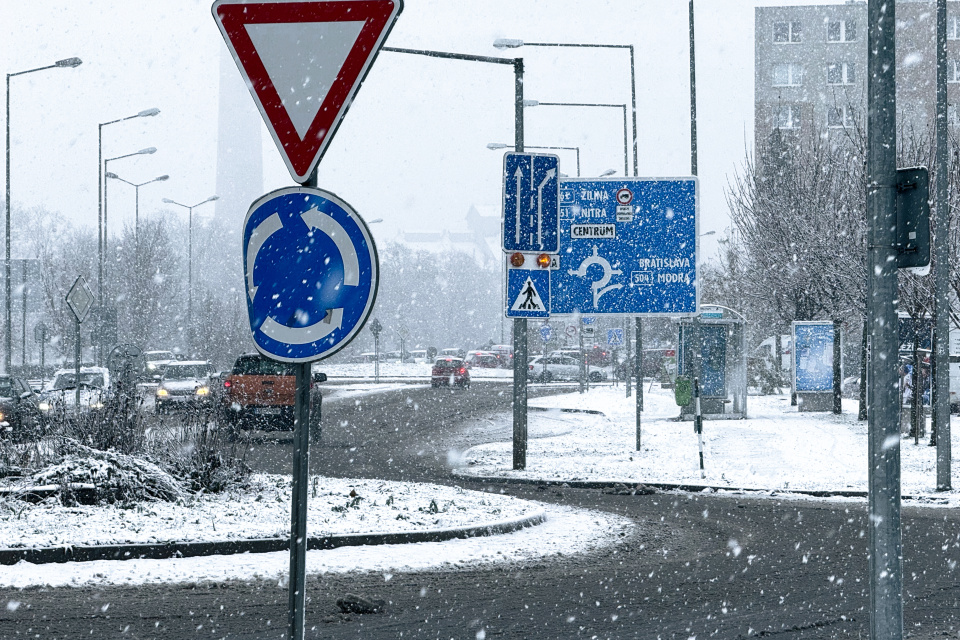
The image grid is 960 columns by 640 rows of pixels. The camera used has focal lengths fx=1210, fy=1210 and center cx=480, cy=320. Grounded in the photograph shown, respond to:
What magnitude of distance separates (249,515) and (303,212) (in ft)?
25.4

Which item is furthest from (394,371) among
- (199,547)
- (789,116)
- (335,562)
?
(335,562)

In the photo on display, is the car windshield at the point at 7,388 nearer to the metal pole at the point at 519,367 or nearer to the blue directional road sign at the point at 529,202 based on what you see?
the metal pole at the point at 519,367

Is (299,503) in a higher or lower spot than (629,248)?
lower

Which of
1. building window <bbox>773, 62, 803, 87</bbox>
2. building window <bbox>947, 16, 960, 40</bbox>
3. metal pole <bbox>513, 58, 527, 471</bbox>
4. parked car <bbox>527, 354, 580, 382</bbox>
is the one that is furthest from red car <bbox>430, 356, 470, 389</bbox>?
building window <bbox>947, 16, 960, 40</bbox>

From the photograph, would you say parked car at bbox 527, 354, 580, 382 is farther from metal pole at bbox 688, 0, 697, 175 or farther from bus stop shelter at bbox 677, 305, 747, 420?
metal pole at bbox 688, 0, 697, 175

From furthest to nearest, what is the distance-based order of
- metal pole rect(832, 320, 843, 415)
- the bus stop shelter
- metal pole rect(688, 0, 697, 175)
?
metal pole rect(832, 320, 843, 415), the bus stop shelter, metal pole rect(688, 0, 697, 175)

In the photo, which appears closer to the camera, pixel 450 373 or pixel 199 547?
pixel 199 547

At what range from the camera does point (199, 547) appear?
9859 millimetres

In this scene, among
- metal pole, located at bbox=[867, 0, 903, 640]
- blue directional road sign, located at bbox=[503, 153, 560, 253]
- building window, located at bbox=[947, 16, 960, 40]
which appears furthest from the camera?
building window, located at bbox=[947, 16, 960, 40]

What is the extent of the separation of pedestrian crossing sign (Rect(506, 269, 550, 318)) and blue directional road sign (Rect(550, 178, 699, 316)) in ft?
10.3

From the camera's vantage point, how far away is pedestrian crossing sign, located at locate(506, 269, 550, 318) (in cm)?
1805

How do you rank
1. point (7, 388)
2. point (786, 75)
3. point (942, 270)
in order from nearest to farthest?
point (942, 270)
point (7, 388)
point (786, 75)

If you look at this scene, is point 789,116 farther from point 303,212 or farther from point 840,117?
point 303,212

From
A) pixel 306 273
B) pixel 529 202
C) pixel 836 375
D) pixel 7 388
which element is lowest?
pixel 836 375
